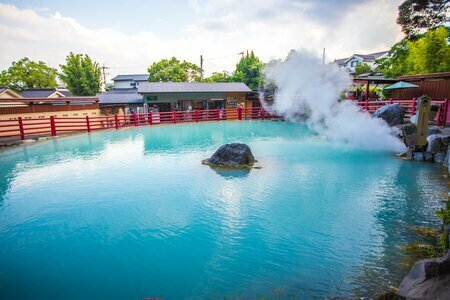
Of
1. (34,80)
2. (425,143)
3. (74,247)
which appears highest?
(34,80)

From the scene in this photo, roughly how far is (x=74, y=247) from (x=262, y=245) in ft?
10.5

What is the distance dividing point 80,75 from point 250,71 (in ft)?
68.1

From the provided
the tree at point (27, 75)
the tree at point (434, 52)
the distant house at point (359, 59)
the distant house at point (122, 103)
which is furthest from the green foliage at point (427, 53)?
the tree at point (27, 75)

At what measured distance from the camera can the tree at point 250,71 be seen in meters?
33.0

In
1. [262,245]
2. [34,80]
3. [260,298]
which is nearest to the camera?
[260,298]

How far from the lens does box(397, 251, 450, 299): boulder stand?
2627 mm

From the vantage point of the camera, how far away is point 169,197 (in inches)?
257

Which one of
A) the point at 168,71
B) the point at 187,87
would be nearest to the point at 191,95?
the point at 187,87

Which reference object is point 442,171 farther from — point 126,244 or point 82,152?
point 82,152

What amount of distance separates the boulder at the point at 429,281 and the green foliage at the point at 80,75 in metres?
36.0

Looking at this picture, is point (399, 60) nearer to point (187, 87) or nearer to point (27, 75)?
point (187, 87)

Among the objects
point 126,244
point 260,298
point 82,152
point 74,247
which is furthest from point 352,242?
point 82,152

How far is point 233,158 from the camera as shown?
366 inches

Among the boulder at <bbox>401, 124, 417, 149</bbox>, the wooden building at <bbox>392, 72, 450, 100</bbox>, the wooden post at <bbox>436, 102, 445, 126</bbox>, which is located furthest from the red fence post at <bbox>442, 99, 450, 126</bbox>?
the boulder at <bbox>401, 124, 417, 149</bbox>
